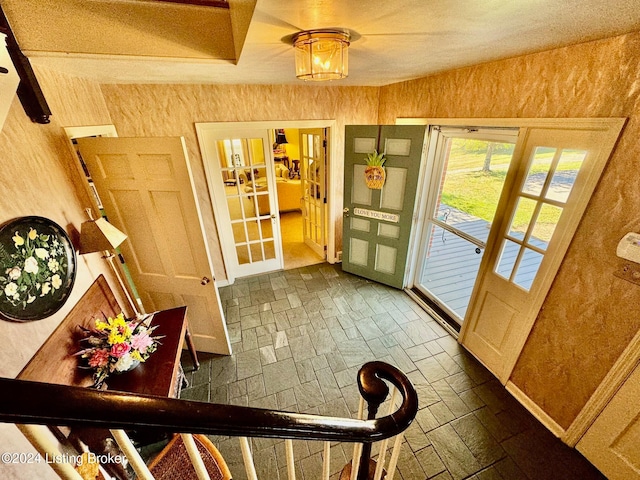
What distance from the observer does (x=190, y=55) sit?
1.65 meters

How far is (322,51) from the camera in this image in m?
1.32

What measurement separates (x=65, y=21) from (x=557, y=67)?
9.50 ft

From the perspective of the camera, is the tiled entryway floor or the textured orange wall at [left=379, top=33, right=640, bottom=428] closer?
the textured orange wall at [left=379, top=33, right=640, bottom=428]

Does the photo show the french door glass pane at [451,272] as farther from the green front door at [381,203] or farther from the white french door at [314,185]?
the white french door at [314,185]

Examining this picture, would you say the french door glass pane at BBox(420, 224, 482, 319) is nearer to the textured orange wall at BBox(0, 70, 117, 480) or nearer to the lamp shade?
the lamp shade

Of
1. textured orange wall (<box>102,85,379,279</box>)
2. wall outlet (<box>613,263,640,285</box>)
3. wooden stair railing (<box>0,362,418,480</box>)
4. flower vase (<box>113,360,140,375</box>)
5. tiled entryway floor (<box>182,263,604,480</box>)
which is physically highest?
textured orange wall (<box>102,85,379,279</box>)

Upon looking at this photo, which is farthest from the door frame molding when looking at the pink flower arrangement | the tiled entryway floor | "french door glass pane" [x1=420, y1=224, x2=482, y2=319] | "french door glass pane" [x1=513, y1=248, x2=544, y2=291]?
"french door glass pane" [x1=513, y1=248, x2=544, y2=291]

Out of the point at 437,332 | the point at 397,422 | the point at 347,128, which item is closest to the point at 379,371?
the point at 397,422

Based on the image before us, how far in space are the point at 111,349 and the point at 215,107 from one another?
8.18 ft

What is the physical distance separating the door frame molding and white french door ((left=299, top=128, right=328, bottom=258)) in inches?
3.7

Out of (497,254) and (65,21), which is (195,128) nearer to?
(65,21)

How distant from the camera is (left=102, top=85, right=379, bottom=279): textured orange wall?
8.80 ft

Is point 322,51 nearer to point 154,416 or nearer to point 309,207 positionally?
point 154,416

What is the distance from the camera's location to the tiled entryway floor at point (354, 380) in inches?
70.6
